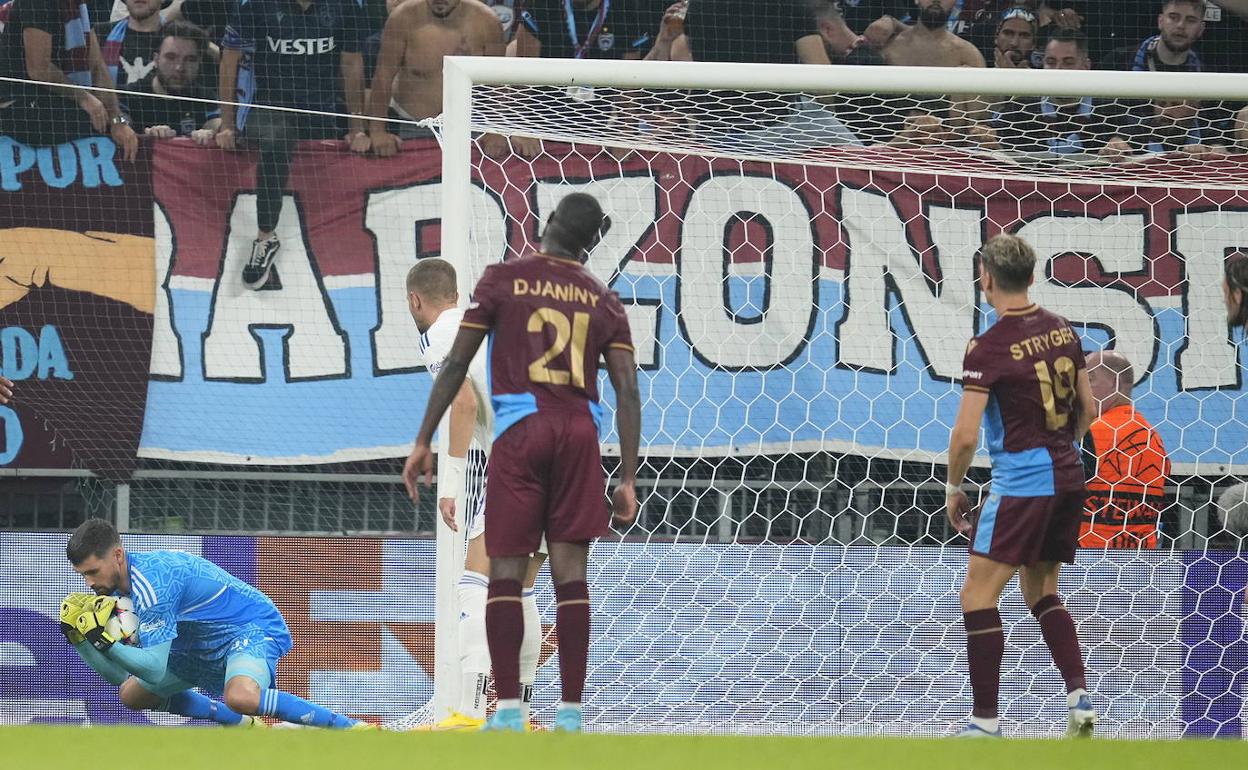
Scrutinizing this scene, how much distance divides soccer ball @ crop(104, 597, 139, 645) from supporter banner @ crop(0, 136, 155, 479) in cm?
148

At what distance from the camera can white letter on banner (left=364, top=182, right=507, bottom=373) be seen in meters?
7.73

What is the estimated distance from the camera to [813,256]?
7.11m

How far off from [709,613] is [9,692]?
337cm

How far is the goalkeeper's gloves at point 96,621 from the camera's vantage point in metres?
5.91

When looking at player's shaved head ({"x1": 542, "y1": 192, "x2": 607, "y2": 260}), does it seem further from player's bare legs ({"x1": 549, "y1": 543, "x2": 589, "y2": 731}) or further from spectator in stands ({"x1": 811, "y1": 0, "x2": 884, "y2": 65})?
spectator in stands ({"x1": 811, "y1": 0, "x2": 884, "y2": 65})

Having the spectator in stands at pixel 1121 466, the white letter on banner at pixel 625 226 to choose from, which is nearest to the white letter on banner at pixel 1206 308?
the spectator in stands at pixel 1121 466

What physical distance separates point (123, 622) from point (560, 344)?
289 centimetres

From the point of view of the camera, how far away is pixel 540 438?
13.3ft

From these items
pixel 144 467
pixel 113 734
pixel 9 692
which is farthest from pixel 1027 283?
pixel 9 692

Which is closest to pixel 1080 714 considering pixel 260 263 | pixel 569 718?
pixel 569 718

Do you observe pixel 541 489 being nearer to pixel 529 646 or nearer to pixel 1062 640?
pixel 529 646

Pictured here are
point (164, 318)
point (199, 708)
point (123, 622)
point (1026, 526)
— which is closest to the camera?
point (1026, 526)

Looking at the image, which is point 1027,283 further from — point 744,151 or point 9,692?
point 9,692

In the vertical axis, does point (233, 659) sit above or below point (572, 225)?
below
